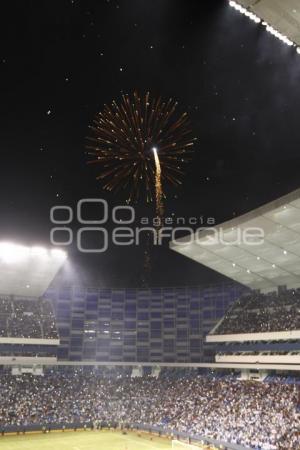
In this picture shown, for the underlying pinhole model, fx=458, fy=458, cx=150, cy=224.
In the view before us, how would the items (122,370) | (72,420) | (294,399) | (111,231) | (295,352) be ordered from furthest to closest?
(122,370) < (111,231) < (72,420) < (295,352) < (294,399)

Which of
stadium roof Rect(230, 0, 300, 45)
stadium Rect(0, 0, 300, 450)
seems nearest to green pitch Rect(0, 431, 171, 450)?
stadium Rect(0, 0, 300, 450)

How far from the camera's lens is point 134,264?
76.5 meters

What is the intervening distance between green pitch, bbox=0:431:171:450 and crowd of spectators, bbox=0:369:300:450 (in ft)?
9.80

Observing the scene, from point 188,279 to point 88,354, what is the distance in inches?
788

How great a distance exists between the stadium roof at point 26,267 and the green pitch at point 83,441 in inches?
775

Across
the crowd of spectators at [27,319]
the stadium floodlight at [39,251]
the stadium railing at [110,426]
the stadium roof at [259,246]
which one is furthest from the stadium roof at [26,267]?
the stadium railing at [110,426]

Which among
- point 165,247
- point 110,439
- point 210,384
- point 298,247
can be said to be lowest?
point 110,439

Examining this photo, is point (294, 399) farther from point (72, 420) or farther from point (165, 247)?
point (165, 247)

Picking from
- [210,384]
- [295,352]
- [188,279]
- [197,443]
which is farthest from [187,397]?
[188,279]

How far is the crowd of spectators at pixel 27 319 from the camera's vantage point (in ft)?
202

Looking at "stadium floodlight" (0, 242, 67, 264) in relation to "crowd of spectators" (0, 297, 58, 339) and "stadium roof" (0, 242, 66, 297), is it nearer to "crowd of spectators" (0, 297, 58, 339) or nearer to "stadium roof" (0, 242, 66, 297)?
"stadium roof" (0, 242, 66, 297)

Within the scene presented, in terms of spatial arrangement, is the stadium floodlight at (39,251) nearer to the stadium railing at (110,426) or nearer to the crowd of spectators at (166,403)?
the crowd of spectators at (166,403)

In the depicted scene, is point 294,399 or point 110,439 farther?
point 110,439

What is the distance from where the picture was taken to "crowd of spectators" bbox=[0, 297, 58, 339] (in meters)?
61.6
